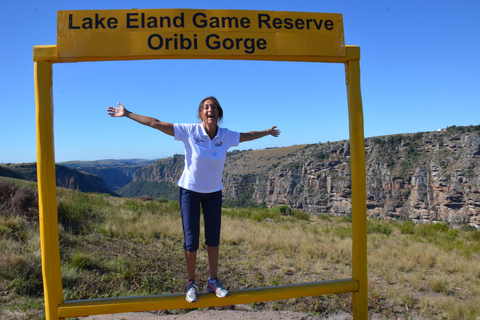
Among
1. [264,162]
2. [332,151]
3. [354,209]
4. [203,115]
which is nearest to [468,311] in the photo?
[354,209]

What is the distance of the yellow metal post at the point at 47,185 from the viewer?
272cm

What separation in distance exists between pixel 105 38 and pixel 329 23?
6.74 ft

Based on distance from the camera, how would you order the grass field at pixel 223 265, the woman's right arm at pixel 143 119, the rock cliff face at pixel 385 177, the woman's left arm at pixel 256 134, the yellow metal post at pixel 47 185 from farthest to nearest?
1. the rock cliff face at pixel 385 177
2. the grass field at pixel 223 265
3. the woman's left arm at pixel 256 134
4. the woman's right arm at pixel 143 119
5. the yellow metal post at pixel 47 185

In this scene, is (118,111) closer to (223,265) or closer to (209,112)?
(209,112)

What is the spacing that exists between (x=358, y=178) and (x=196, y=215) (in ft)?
5.21

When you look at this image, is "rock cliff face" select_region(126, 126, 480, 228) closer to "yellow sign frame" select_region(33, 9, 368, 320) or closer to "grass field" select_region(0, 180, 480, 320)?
"grass field" select_region(0, 180, 480, 320)

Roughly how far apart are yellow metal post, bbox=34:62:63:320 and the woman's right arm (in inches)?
20.4

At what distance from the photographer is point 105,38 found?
9.17ft

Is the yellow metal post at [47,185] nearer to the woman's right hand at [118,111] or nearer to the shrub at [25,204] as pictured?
the woman's right hand at [118,111]

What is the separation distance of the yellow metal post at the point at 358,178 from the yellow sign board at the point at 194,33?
319 mm

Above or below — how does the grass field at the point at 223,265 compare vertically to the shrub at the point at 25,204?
below

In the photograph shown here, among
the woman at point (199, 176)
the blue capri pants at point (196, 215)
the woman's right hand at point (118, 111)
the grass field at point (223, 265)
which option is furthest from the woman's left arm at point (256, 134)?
the grass field at point (223, 265)

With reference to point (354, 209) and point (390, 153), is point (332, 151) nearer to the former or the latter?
point (390, 153)

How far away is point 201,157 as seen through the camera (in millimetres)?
2967
